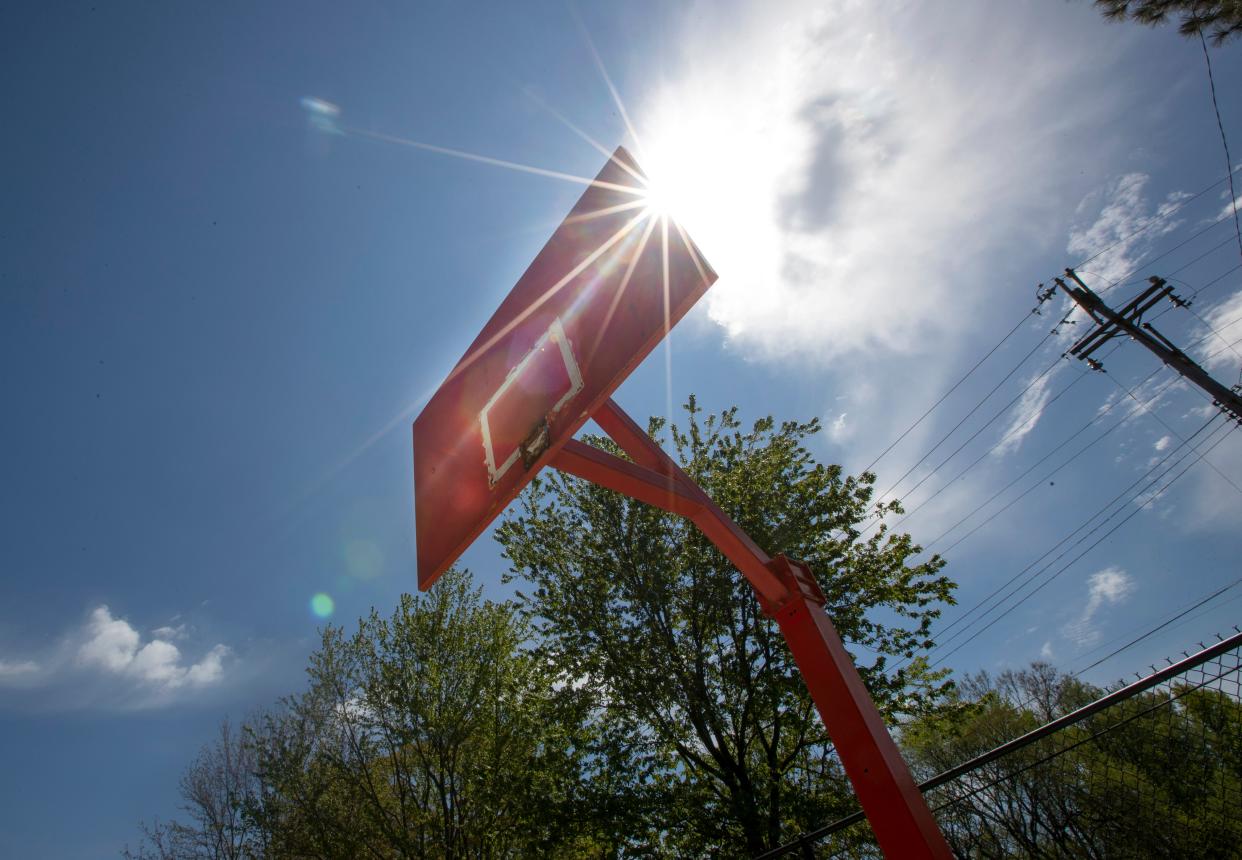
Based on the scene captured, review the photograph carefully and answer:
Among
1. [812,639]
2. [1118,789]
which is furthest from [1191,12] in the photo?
[1118,789]

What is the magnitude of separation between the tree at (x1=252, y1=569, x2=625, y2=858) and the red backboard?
26.6 ft

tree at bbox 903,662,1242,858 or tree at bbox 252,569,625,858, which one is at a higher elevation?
tree at bbox 252,569,625,858

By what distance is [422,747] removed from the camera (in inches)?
501

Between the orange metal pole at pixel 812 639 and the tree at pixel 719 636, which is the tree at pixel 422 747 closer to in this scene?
the tree at pixel 719 636

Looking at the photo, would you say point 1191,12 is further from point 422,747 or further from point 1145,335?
point 422,747

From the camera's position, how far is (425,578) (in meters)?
3.96

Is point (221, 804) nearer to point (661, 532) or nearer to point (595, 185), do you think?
point (661, 532)

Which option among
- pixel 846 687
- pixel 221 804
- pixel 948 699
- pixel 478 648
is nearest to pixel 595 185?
pixel 846 687

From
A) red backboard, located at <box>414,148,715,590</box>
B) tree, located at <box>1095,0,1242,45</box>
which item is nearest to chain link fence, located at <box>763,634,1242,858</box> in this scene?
red backboard, located at <box>414,148,715,590</box>

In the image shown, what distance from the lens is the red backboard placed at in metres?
2.81

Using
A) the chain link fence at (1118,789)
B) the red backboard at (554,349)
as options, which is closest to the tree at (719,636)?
the chain link fence at (1118,789)

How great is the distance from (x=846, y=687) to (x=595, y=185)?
3375mm

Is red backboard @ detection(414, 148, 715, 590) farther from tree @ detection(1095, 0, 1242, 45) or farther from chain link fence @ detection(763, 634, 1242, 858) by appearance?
tree @ detection(1095, 0, 1242, 45)

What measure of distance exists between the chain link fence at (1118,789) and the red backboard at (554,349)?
2.88m
